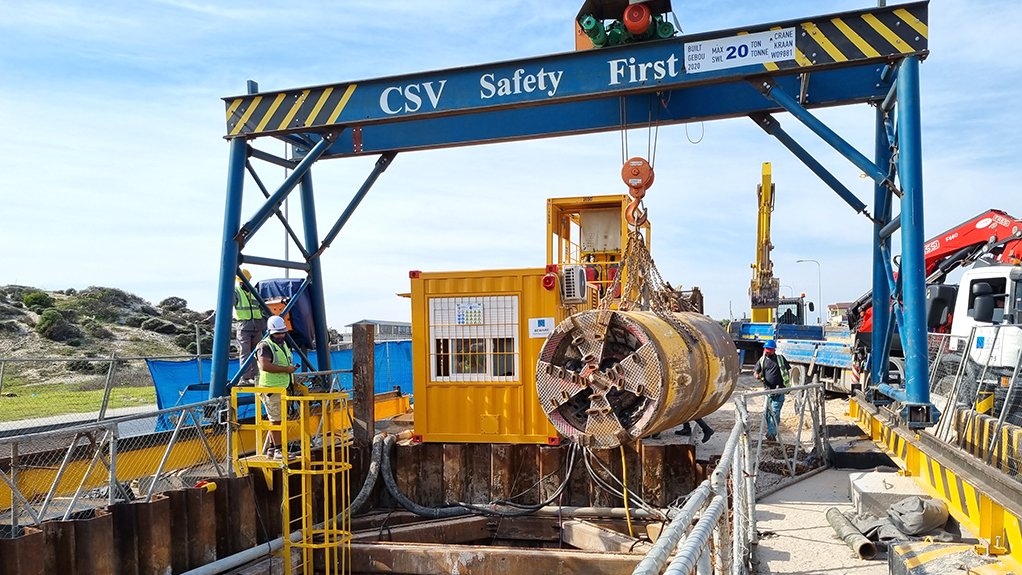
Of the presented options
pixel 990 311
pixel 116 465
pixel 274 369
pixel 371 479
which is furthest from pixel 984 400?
pixel 116 465

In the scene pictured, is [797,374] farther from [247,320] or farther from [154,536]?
[154,536]

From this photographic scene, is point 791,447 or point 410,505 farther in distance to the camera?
→ point 791,447

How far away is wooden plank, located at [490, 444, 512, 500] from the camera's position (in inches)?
392

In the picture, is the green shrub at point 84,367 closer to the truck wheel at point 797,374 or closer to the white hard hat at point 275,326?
the white hard hat at point 275,326

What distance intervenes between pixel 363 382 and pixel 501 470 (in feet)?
7.13

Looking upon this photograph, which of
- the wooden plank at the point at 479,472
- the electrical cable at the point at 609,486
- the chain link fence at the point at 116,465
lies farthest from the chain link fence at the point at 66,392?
the electrical cable at the point at 609,486

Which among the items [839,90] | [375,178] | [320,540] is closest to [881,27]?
[839,90]

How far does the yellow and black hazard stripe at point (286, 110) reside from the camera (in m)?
10.1

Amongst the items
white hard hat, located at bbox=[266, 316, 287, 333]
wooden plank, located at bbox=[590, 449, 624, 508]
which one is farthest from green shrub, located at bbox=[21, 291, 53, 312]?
Result: wooden plank, located at bbox=[590, 449, 624, 508]

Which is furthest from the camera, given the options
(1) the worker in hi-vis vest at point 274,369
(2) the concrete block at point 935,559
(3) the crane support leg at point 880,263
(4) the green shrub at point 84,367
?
(4) the green shrub at point 84,367

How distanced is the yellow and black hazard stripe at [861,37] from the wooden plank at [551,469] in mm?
5226

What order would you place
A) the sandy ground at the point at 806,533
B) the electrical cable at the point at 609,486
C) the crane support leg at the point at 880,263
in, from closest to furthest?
the sandy ground at the point at 806,533 → the electrical cable at the point at 609,486 → the crane support leg at the point at 880,263

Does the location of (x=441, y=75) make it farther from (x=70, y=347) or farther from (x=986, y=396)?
(x=70, y=347)

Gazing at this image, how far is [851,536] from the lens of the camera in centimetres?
675
